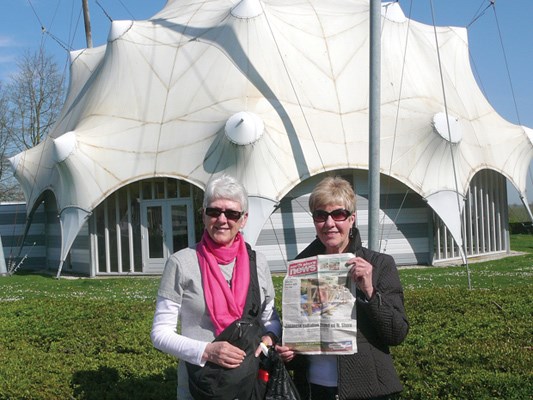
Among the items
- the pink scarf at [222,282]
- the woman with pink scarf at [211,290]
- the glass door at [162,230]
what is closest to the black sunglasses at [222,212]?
the woman with pink scarf at [211,290]

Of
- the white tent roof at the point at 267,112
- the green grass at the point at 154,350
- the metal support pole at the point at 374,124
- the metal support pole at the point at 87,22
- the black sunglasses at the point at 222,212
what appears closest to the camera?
the black sunglasses at the point at 222,212

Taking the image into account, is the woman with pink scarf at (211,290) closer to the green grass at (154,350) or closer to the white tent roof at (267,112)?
the green grass at (154,350)

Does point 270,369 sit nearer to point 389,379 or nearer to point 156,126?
point 389,379

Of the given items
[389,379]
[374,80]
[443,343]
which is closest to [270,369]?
[389,379]

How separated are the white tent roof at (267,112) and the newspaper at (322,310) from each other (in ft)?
45.7

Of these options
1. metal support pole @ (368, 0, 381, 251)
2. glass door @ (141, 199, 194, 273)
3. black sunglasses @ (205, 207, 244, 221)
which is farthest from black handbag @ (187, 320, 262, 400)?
glass door @ (141, 199, 194, 273)

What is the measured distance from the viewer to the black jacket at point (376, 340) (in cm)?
334

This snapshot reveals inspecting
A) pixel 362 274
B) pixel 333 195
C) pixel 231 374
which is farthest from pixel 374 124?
pixel 231 374

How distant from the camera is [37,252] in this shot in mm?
25266

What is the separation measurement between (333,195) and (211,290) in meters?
0.78

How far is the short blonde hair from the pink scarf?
0.46 m

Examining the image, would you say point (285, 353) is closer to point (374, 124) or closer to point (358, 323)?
point (358, 323)

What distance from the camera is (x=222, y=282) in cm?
331

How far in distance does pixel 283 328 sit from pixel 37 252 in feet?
77.2
